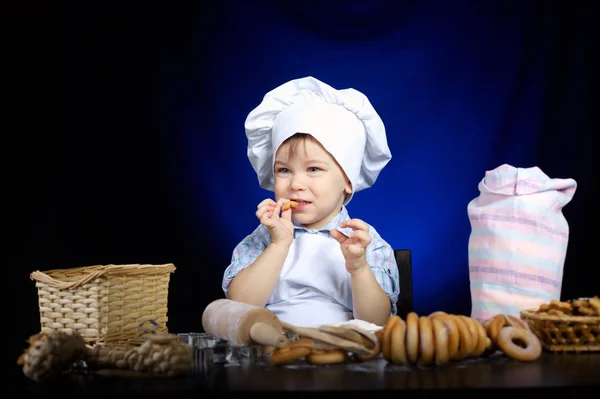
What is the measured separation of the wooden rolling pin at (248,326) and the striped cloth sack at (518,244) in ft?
1.94

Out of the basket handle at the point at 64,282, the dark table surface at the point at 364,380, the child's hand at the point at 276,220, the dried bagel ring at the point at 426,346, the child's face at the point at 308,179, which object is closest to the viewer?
the dark table surface at the point at 364,380

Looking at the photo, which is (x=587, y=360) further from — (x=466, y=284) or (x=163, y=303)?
(x=466, y=284)

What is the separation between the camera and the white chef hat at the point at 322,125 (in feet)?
6.27

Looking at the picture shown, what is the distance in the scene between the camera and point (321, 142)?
1.89 meters

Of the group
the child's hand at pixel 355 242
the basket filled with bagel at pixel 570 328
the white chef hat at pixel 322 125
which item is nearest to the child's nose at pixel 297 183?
the white chef hat at pixel 322 125

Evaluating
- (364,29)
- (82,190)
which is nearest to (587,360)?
(364,29)

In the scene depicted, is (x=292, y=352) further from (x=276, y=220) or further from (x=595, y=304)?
(x=276, y=220)

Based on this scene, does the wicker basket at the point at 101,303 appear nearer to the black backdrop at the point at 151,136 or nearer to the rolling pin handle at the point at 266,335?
the rolling pin handle at the point at 266,335

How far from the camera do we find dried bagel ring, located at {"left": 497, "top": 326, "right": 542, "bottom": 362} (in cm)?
117

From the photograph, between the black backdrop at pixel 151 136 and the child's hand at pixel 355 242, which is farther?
the black backdrop at pixel 151 136

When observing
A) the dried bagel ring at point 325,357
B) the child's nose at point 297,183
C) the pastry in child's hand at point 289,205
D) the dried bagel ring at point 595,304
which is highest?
the child's nose at point 297,183

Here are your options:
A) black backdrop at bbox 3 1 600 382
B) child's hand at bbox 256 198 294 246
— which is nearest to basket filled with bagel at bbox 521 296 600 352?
child's hand at bbox 256 198 294 246

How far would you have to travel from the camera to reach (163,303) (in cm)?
175

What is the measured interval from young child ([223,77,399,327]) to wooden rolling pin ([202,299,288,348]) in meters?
0.55
